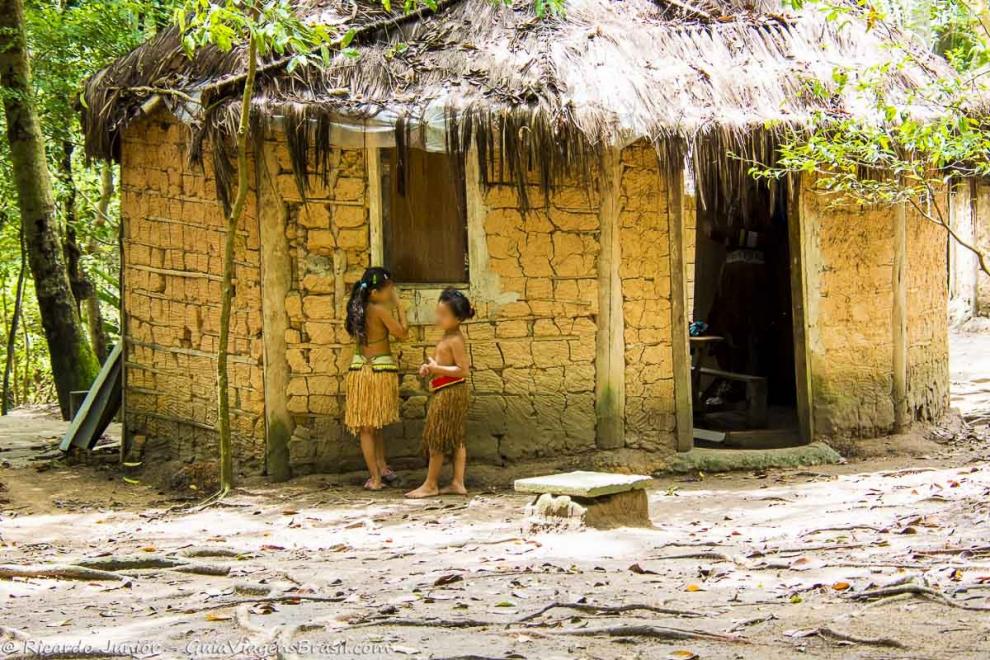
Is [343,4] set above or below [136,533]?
above

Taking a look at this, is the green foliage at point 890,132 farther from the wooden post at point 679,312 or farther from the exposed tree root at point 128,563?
the exposed tree root at point 128,563

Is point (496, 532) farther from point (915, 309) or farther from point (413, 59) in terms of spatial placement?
point (915, 309)

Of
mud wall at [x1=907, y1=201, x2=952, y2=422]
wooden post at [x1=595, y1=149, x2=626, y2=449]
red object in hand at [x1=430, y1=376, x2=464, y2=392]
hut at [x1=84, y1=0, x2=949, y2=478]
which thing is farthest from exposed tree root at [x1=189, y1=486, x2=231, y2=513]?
mud wall at [x1=907, y1=201, x2=952, y2=422]

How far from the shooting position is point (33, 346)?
19.2m

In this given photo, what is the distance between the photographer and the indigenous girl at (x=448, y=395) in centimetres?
698

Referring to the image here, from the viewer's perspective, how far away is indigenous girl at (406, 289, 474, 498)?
6.98m

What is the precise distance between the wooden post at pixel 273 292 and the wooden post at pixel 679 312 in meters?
2.53

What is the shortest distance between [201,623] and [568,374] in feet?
12.7

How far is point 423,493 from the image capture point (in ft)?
23.4

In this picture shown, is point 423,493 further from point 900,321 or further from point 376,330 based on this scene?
point 900,321

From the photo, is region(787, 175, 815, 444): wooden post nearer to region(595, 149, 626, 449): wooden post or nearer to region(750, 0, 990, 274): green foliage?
region(750, 0, 990, 274): green foliage

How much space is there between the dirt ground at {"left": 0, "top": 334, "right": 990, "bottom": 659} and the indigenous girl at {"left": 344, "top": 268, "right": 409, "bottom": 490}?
0.48 metres

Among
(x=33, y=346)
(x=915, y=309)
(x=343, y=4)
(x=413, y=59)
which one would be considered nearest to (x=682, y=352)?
(x=915, y=309)

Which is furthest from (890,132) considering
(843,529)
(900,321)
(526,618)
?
(526,618)
